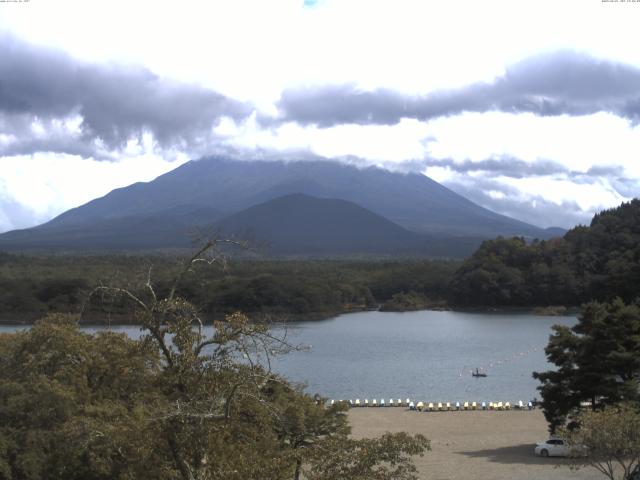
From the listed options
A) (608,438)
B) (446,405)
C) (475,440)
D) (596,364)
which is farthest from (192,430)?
(446,405)

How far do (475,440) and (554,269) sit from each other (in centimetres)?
5927

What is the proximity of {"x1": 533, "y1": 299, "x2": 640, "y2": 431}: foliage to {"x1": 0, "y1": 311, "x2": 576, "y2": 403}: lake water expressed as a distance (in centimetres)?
792

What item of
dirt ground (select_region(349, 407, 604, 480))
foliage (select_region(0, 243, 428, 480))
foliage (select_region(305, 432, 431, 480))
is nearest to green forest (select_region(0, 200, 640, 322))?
dirt ground (select_region(349, 407, 604, 480))

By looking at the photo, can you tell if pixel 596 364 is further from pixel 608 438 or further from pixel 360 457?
pixel 360 457

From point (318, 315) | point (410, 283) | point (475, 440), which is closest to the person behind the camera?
point (475, 440)

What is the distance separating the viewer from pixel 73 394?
13.3m

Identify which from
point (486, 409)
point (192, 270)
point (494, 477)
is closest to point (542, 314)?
point (486, 409)

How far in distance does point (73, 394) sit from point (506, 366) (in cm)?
3208

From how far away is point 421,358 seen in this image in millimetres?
45375

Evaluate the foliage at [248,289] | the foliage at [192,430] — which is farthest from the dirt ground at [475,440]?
the foliage at [248,289]

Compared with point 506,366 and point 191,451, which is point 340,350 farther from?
point 191,451

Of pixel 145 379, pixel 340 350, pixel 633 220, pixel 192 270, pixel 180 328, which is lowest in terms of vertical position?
pixel 340 350

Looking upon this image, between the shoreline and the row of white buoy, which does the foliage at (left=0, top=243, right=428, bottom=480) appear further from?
the shoreline

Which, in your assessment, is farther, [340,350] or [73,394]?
[340,350]
